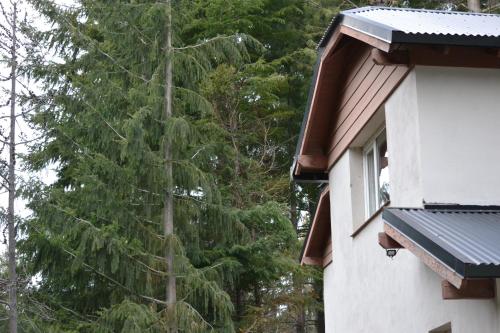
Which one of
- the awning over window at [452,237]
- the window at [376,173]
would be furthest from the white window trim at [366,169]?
the awning over window at [452,237]

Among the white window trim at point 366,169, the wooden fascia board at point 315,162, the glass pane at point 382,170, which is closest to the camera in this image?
the glass pane at point 382,170

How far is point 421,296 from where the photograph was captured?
7543 millimetres

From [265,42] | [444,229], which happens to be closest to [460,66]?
[444,229]

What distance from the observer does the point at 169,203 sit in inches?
647

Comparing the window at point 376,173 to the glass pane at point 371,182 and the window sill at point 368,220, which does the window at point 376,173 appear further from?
the window sill at point 368,220

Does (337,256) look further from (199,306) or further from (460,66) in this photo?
(199,306)

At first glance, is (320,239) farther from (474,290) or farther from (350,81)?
(474,290)

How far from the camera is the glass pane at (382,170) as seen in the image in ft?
30.5

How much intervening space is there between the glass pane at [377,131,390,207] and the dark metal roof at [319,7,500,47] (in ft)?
4.59

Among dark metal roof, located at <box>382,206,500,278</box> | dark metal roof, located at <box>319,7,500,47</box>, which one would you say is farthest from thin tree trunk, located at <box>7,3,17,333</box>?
dark metal roof, located at <box>382,206,500,278</box>

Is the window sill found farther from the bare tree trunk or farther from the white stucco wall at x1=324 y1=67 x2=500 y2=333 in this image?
the bare tree trunk

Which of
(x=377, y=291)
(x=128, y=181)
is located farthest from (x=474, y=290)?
(x=128, y=181)

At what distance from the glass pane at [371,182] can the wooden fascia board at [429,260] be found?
2.95 metres

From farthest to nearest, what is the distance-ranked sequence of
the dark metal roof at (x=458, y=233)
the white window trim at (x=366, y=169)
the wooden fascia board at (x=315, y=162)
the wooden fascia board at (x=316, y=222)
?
the wooden fascia board at (x=316, y=222)
the wooden fascia board at (x=315, y=162)
the white window trim at (x=366, y=169)
the dark metal roof at (x=458, y=233)
